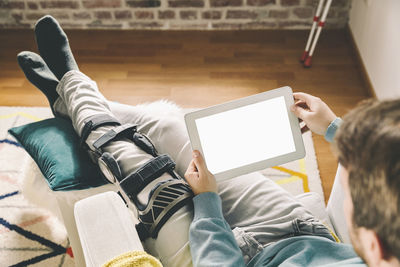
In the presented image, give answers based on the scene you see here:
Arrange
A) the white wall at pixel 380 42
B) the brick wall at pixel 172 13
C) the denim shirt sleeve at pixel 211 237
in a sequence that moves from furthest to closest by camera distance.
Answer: the brick wall at pixel 172 13 → the white wall at pixel 380 42 → the denim shirt sleeve at pixel 211 237

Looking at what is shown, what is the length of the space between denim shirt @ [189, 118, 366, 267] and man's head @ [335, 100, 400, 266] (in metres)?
0.23

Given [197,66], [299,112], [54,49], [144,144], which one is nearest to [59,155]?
[144,144]

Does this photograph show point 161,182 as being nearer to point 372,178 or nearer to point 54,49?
point 372,178

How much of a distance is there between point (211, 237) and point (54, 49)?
919 mm

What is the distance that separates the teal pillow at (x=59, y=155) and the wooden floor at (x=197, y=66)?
0.71m

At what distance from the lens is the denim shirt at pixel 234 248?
694 mm

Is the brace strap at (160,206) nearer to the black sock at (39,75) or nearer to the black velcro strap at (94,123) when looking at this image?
the black velcro strap at (94,123)

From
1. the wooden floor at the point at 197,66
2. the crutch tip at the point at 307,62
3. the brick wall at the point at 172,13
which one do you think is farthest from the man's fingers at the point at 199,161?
the brick wall at the point at 172,13

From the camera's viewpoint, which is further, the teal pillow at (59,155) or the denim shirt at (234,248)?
the teal pillow at (59,155)

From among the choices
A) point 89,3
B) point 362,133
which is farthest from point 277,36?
point 362,133

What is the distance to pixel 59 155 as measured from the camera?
3.25 feet

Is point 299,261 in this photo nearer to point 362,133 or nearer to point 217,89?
point 362,133

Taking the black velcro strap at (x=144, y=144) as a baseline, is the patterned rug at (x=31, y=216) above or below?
below

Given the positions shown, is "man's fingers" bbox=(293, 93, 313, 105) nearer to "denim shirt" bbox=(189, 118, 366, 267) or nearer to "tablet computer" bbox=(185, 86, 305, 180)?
"tablet computer" bbox=(185, 86, 305, 180)
